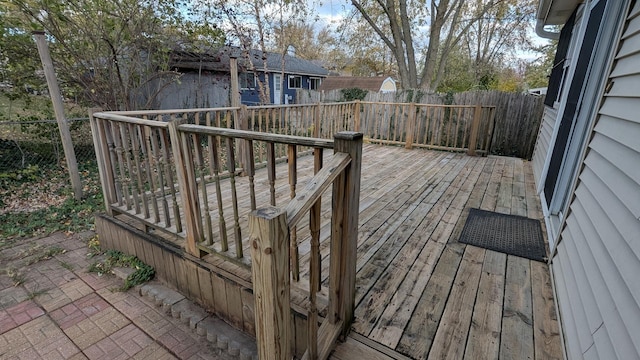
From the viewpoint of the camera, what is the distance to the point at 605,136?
1527 mm

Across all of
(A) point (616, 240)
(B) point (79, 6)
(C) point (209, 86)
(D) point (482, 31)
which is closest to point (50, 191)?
(B) point (79, 6)

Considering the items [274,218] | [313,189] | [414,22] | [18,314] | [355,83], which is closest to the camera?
[274,218]

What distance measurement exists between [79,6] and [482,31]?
2081 centimetres

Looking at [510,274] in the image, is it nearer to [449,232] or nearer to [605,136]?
[449,232]

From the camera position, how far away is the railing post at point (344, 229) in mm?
1314

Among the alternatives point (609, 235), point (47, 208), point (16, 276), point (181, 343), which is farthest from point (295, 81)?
point (609, 235)

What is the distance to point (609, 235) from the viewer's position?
4.01 ft

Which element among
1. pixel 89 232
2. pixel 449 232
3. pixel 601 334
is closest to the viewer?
pixel 601 334

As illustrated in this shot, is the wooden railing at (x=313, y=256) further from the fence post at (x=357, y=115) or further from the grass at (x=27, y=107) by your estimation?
the grass at (x=27, y=107)

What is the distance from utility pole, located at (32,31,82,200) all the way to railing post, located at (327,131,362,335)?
→ 4.15m

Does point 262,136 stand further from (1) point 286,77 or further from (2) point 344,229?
(1) point 286,77

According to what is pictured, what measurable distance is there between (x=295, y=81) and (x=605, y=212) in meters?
18.1

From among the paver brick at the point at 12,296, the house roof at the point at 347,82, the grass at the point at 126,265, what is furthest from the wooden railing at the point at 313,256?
the house roof at the point at 347,82

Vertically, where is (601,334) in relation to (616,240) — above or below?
below
